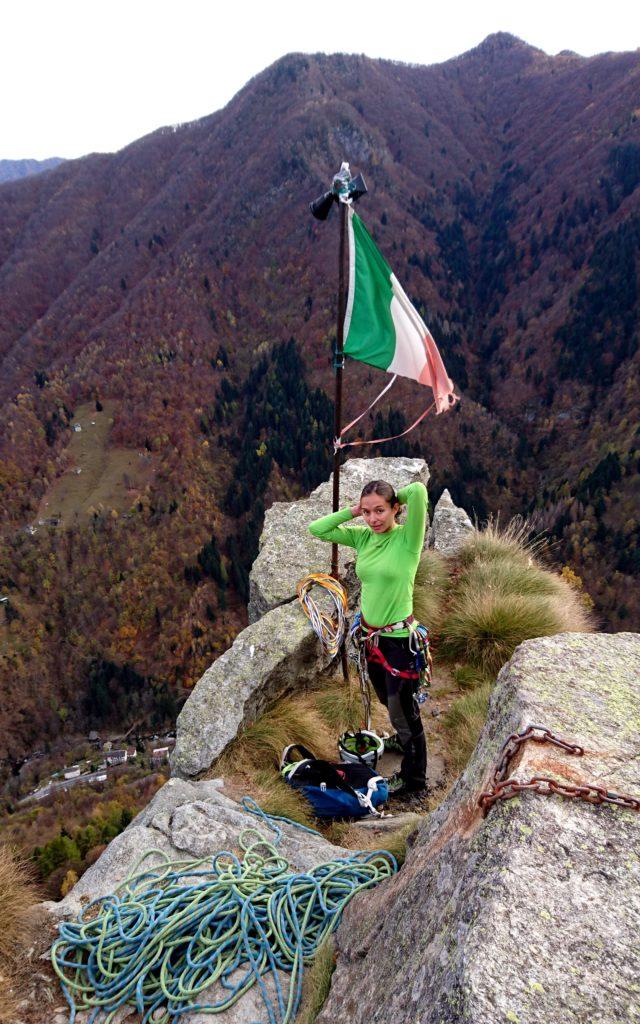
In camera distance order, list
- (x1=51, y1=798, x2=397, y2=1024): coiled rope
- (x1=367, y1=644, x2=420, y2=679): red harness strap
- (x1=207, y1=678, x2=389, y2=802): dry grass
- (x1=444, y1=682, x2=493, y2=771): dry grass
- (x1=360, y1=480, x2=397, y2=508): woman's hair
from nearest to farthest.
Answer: (x1=51, y1=798, x2=397, y2=1024): coiled rope < (x1=360, y1=480, x2=397, y2=508): woman's hair < (x1=367, y1=644, x2=420, y2=679): red harness strap < (x1=207, y1=678, x2=389, y2=802): dry grass < (x1=444, y1=682, x2=493, y2=771): dry grass

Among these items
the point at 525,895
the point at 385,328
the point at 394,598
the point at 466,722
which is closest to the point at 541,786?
the point at 525,895

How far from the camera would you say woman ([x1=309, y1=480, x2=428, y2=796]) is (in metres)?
3.25

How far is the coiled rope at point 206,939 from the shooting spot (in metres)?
2.14


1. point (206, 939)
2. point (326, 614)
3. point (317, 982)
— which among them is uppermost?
point (317, 982)

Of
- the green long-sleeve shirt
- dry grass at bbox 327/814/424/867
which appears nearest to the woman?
the green long-sleeve shirt

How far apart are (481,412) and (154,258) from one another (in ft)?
305

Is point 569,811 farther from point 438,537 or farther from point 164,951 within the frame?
point 438,537

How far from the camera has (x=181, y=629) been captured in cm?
7369

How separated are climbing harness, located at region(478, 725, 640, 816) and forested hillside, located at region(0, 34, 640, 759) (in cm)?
6597

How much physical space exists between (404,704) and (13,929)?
2457 millimetres

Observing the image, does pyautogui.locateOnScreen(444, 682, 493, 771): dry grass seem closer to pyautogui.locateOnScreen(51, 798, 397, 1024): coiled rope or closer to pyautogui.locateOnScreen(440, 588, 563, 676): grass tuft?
pyautogui.locateOnScreen(440, 588, 563, 676): grass tuft

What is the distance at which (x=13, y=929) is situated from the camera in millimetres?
2383

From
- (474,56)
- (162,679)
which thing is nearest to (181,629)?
(162,679)

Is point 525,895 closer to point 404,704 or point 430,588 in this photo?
point 404,704
